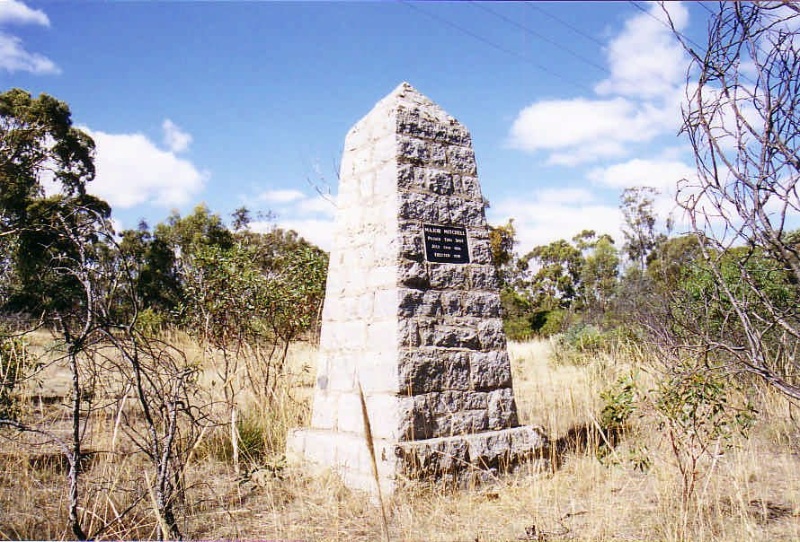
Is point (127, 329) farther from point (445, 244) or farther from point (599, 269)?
point (599, 269)

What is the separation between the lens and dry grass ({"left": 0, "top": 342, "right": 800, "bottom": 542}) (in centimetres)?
304

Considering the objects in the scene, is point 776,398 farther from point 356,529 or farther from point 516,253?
point 516,253

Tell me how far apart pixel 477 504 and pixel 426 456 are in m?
0.43

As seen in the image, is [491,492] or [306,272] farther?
[306,272]

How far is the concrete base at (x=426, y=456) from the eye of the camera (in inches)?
142

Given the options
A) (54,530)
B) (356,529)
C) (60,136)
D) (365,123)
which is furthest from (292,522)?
(60,136)

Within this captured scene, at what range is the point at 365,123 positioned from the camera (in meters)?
4.73

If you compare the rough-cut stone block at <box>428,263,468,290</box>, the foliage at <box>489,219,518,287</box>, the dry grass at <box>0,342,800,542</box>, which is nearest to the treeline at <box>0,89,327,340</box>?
the dry grass at <box>0,342,800,542</box>

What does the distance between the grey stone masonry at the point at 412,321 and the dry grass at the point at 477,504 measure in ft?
0.79

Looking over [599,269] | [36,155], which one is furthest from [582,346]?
[599,269]

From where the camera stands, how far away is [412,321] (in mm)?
3943

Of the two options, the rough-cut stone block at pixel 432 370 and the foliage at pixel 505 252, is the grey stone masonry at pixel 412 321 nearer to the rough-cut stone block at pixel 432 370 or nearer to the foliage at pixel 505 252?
the rough-cut stone block at pixel 432 370

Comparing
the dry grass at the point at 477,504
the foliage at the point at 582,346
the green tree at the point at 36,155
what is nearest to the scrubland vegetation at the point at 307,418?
the dry grass at the point at 477,504

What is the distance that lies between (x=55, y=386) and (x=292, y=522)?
6.00 m
